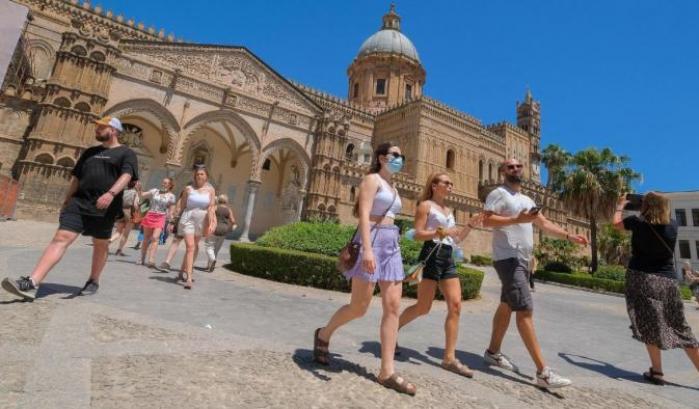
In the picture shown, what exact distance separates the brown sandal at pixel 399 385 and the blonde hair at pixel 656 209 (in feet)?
10.7

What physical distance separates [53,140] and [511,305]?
20834 mm

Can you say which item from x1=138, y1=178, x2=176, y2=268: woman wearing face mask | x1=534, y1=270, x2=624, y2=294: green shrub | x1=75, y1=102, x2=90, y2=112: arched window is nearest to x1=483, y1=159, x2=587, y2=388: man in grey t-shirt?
x1=138, y1=178, x2=176, y2=268: woman wearing face mask

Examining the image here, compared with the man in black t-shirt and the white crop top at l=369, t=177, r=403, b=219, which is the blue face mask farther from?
the man in black t-shirt

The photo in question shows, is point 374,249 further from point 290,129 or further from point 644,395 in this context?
point 290,129

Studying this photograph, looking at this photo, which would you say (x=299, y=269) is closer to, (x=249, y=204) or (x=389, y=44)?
(x=249, y=204)

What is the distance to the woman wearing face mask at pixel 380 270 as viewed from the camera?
102 inches

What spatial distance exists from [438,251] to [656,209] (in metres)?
2.43

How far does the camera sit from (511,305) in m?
3.32

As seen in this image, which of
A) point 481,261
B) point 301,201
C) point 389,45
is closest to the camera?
point 301,201

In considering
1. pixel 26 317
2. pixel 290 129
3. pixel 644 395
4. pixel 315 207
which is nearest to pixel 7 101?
pixel 290 129

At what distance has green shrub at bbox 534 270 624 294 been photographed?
18.3 metres

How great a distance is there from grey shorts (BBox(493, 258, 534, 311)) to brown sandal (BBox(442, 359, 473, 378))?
2.16 ft

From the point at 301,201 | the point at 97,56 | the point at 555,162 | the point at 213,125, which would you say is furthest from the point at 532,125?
the point at 97,56

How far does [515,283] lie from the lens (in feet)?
11.0
